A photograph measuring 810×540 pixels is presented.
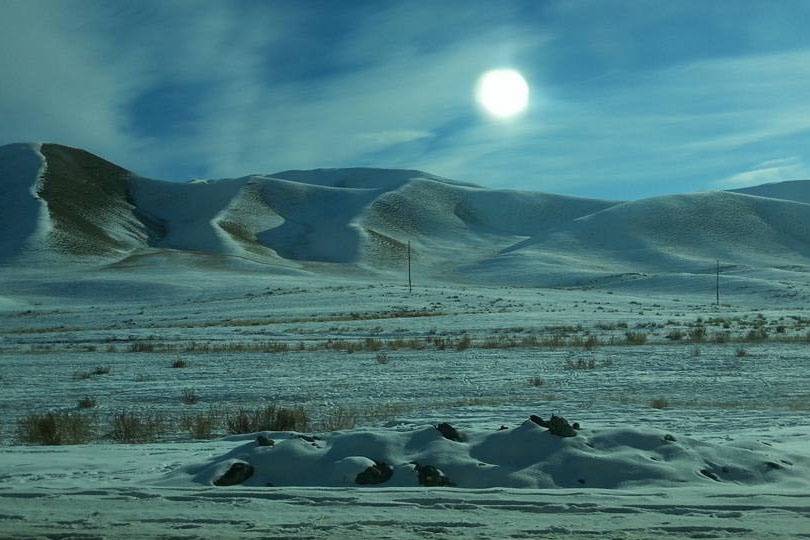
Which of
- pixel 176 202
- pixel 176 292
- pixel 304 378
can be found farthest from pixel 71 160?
pixel 304 378

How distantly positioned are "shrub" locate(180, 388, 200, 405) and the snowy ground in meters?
0.24

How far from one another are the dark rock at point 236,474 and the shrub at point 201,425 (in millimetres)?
3514

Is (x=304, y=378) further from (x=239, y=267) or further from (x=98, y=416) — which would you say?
Result: (x=239, y=267)

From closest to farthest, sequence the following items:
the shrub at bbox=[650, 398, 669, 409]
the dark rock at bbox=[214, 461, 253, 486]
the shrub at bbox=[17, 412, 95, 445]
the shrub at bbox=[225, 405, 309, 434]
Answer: the dark rock at bbox=[214, 461, 253, 486] → the shrub at bbox=[17, 412, 95, 445] → the shrub at bbox=[225, 405, 309, 434] → the shrub at bbox=[650, 398, 669, 409]

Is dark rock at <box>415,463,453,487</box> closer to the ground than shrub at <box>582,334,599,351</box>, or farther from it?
farther from it

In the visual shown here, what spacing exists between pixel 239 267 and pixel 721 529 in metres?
106

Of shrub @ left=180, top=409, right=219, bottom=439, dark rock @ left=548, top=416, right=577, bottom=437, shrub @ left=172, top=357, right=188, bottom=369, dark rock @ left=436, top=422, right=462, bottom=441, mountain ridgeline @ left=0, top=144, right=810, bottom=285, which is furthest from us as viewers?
mountain ridgeline @ left=0, top=144, right=810, bottom=285

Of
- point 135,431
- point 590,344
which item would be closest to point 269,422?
point 135,431

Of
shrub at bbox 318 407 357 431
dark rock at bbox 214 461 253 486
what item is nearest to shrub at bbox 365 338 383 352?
shrub at bbox 318 407 357 431

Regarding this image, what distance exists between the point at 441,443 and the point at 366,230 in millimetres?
151116

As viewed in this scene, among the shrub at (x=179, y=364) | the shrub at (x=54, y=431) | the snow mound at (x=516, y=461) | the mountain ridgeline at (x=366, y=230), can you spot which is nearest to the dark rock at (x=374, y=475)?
the snow mound at (x=516, y=461)

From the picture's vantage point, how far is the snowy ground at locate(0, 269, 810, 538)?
6406mm

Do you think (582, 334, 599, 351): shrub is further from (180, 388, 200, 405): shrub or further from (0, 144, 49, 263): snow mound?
(0, 144, 49, 263): snow mound

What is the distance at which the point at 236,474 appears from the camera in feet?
26.4
